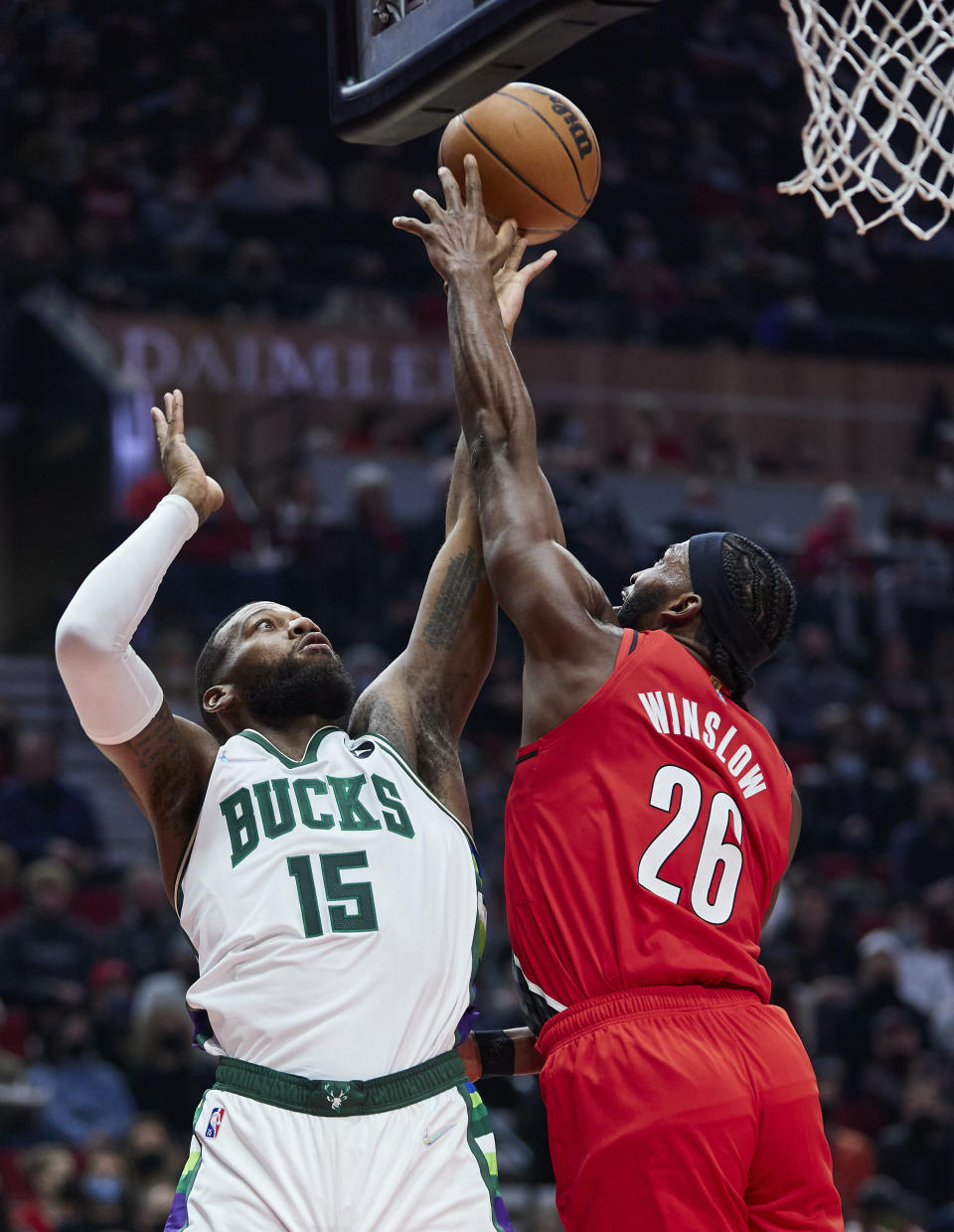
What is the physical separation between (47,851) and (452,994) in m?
6.71

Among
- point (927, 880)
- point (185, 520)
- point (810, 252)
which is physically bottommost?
point (927, 880)

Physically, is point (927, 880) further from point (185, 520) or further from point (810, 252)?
point (185, 520)

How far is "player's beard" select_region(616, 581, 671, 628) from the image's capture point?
13.0 ft

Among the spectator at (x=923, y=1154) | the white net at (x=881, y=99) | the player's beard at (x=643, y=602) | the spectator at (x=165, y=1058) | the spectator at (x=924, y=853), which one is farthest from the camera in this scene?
the spectator at (x=924, y=853)

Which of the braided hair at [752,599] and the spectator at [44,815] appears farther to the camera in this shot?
the spectator at [44,815]

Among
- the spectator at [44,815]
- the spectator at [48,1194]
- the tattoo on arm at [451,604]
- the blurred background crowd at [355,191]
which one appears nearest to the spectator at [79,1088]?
the spectator at [48,1194]

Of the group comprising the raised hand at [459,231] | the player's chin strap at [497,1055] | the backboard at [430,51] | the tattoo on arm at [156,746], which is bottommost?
the player's chin strap at [497,1055]

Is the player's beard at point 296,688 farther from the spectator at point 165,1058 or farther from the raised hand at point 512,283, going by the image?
the spectator at point 165,1058

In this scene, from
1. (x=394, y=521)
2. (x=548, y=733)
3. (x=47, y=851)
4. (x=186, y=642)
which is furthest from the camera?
(x=394, y=521)

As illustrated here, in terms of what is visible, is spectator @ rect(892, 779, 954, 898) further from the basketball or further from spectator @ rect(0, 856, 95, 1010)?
the basketball

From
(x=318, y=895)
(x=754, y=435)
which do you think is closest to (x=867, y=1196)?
(x=318, y=895)

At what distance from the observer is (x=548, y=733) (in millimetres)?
3725

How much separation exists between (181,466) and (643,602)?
1.06 meters

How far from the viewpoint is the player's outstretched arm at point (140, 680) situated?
11.4 feet
